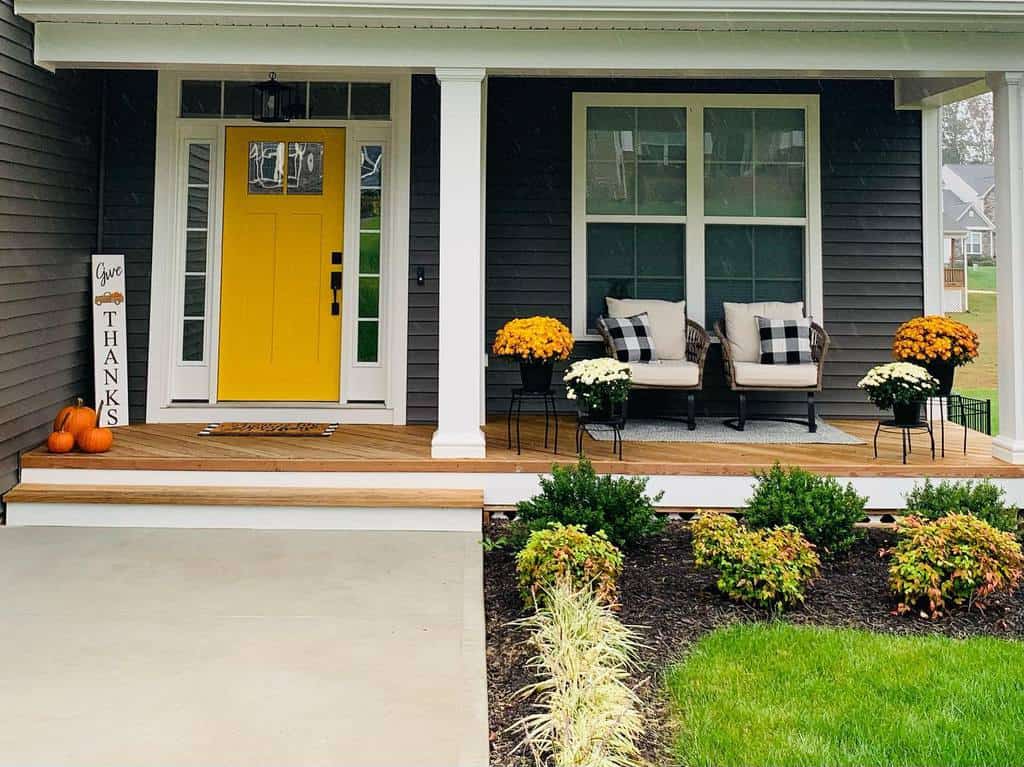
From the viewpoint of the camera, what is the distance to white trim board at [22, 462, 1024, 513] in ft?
15.7

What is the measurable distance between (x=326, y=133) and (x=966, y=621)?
16.1 feet

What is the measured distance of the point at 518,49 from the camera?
4836 millimetres

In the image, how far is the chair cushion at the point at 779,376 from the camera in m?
5.75

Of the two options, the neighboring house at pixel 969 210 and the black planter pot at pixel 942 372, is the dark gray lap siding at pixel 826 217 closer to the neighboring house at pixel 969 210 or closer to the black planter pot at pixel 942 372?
the black planter pot at pixel 942 372

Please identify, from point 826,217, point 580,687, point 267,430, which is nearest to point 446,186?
point 267,430

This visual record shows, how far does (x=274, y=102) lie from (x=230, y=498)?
112 inches

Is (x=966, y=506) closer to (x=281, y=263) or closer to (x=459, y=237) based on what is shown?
(x=459, y=237)

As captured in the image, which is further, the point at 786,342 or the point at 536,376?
the point at 786,342

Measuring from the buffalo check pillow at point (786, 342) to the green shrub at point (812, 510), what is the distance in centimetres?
191

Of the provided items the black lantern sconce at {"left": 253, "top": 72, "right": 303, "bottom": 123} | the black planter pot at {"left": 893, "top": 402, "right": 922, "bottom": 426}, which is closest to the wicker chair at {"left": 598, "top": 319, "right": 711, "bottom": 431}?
the black planter pot at {"left": 893, "top": 402, "right": 922, "bottom": 426}

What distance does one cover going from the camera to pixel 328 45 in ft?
15.8

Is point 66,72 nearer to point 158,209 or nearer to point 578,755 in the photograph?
point 158,209

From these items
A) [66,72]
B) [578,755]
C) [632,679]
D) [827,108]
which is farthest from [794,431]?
[66,72]

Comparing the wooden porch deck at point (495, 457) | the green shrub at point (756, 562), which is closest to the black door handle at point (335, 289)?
the wooden porch deck at point (495, 457)
